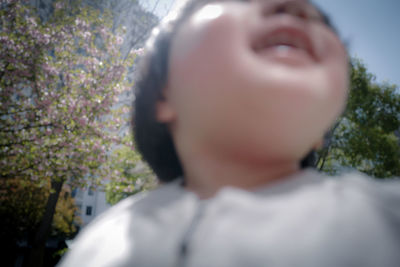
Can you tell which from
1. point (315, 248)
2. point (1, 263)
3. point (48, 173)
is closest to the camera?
point (315, 248)

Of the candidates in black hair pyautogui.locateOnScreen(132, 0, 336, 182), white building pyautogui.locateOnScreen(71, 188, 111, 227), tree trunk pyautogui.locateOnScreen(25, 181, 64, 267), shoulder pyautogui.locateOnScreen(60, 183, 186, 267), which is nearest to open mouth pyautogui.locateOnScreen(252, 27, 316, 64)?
black hair pyautogui.locateOnScreen(132, 0, 336, 182)

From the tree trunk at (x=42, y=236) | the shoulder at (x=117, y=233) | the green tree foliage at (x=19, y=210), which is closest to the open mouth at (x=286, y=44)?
the shoulder at (x=117, y=233)

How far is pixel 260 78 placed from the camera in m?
0.68

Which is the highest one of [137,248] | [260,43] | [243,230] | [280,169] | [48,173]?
[260,43]

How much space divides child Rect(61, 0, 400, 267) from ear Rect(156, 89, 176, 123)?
51mm

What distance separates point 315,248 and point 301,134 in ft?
0.96

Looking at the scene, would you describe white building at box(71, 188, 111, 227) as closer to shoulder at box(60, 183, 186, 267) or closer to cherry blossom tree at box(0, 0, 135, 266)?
cherry blossom tree at box(0, 0, 135, 266)

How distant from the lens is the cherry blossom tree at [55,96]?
18.7 feet

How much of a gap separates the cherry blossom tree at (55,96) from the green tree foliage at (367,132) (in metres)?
7.47

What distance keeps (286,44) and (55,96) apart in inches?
258

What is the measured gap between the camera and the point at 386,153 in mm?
10008

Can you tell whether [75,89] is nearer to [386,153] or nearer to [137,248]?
[137,248]

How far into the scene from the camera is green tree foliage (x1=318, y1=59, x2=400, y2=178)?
9.82m

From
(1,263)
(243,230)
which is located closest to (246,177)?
(243,230)
